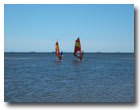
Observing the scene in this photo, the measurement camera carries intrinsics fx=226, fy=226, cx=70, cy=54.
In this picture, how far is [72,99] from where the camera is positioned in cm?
622

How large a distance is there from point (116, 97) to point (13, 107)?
2.80m

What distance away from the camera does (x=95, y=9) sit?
231 inches

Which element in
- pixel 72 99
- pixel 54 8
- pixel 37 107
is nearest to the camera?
pixel 37 107

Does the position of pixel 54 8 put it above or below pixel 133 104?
above

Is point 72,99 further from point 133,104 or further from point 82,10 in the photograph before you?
point 82,10

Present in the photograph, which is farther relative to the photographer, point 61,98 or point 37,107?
point 61,98

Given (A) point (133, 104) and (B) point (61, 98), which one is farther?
(B) point (61, 98)

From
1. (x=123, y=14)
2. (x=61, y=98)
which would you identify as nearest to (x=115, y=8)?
(x=123, y=14)

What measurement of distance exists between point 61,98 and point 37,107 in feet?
3.36

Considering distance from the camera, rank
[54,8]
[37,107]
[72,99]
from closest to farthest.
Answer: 1. [37,107]
2. [54,8]
3. [72,99]
